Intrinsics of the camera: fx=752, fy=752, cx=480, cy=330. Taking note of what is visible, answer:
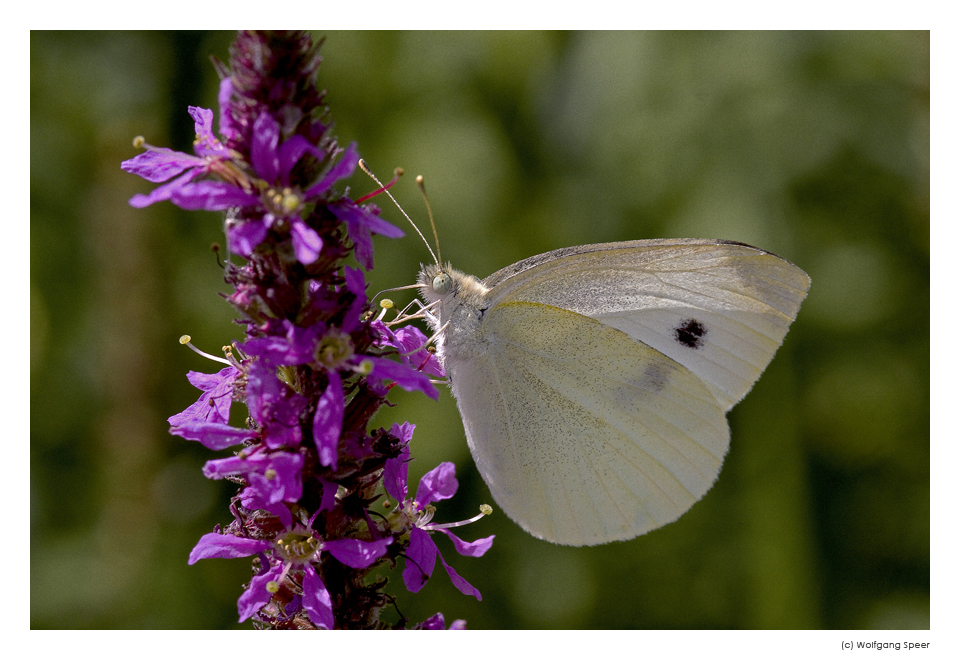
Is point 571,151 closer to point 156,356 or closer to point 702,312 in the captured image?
point 702,312

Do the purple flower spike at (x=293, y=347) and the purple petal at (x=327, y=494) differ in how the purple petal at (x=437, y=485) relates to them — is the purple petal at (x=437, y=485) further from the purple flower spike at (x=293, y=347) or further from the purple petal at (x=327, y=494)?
the purple petal at (x=327, y=494)

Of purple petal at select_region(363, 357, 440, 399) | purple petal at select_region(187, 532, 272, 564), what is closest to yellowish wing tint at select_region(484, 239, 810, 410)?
purple petal at select_region(363, 357, 440, 399)

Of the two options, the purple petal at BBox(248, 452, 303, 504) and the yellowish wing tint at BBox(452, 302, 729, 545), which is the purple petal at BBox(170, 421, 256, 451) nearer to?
the purple petal at BBox(248, 452, 303, 504)

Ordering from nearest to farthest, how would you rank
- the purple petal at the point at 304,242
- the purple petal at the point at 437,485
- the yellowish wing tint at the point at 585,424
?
the purple petal at the point at 304,242
the purple petal at the point at 437,485
the yellowish wing tint at the point at 585,424

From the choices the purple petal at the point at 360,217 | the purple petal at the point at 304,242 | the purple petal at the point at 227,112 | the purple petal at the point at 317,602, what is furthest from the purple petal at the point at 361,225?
the purple petal at the point at 317,602

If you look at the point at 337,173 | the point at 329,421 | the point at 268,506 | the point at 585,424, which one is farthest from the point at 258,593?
the point at 585,424

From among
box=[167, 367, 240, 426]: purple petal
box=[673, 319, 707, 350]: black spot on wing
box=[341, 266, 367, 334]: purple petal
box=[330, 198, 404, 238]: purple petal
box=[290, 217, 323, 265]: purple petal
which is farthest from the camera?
box=[673, 319, 707, 350]: black spot on wing
